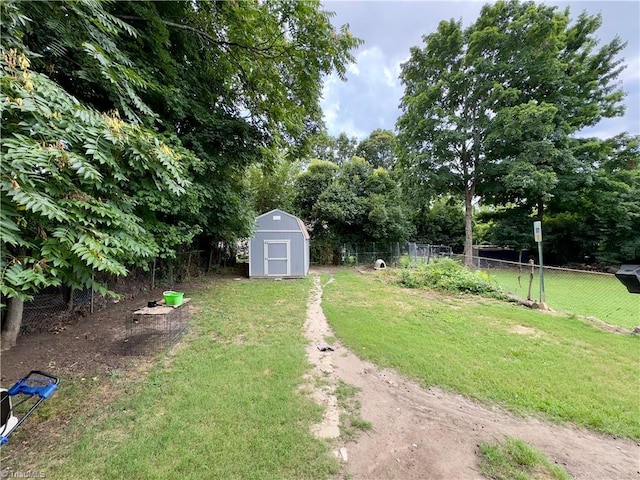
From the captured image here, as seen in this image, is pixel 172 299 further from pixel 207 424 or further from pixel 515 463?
pixel 515 463

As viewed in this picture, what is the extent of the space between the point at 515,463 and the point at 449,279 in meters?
6.91

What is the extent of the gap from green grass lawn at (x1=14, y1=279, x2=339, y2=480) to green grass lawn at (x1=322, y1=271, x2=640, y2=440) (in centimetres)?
152

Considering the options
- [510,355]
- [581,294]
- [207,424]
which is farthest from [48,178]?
[581,294]

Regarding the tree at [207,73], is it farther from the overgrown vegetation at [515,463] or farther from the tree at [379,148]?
the tree at [379,148]

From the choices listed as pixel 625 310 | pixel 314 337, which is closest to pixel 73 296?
pixel 314 337

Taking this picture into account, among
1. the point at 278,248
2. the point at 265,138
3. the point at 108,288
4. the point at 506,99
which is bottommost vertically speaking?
the point at 108,288

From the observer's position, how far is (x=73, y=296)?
502 cm

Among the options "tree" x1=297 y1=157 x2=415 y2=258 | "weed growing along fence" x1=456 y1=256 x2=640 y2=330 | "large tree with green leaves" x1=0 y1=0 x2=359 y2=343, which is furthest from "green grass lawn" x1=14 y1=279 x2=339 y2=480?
"tree" x1=297 y1=157 x2=415 y2=258

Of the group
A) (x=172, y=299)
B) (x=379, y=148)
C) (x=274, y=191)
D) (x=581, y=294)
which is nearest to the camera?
(x=172, y=299)

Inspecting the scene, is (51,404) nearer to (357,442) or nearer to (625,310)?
(357,442)

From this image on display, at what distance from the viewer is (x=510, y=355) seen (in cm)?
370

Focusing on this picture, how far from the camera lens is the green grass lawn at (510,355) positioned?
2627 mm

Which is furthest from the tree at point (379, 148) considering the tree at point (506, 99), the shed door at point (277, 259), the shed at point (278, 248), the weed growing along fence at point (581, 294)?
the shed door at point (277, 259)

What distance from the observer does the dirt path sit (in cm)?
190
